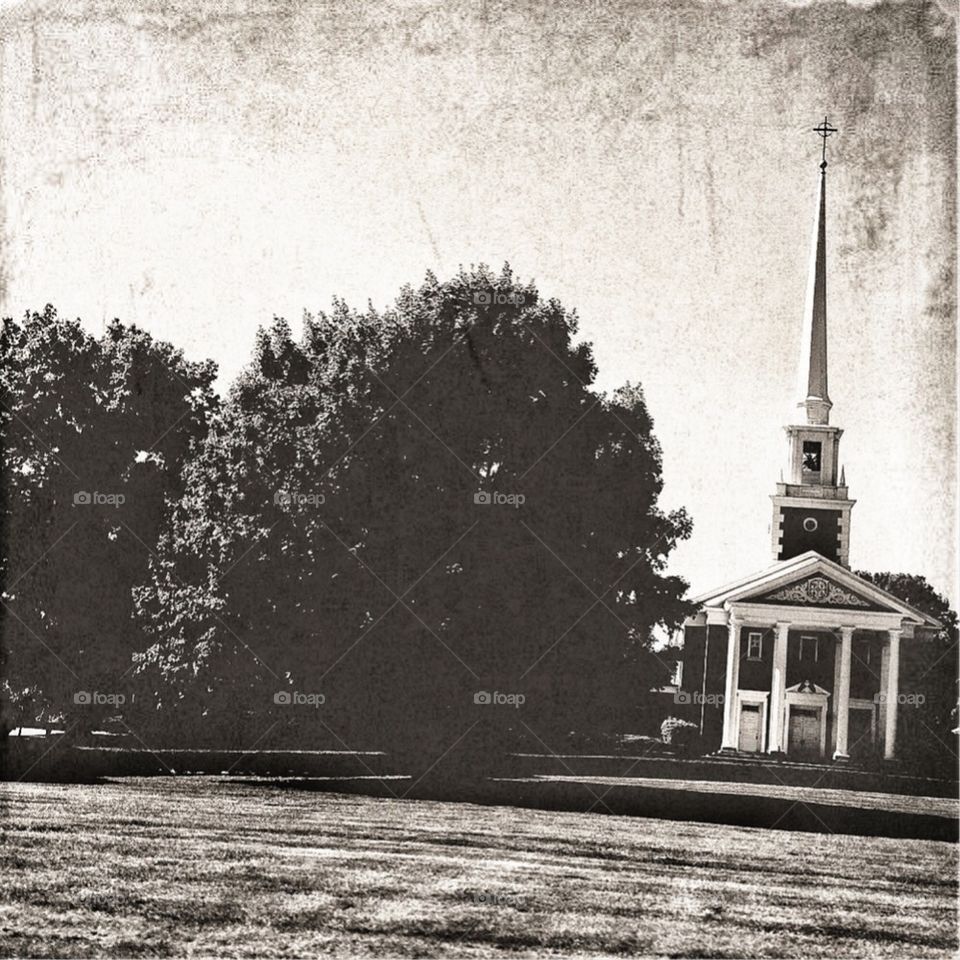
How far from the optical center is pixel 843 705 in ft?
31.8

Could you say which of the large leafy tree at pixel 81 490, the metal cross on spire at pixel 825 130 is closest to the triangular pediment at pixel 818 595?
the metal cross on spire at pixel 825 130

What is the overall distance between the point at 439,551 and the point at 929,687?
3.56m

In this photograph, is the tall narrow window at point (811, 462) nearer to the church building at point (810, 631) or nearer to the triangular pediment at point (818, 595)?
the church building at point (810, 631)

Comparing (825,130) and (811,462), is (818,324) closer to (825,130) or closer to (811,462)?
(811,462)

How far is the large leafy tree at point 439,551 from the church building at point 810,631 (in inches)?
19.8

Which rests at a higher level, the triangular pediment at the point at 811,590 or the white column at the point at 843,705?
the triangular pediment at the point at 811,590

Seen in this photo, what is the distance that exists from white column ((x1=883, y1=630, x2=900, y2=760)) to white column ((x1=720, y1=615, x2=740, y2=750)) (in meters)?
1.00

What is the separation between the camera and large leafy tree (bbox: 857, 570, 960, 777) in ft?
29.6

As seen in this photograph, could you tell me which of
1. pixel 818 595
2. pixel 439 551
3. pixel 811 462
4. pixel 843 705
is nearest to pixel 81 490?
pixel 439 551

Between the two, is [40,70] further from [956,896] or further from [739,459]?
[956,896]

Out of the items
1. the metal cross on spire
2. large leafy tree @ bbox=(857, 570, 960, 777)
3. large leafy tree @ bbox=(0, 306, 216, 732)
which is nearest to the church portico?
large leafy tree @ bbox=(857, 570, 960, 777)

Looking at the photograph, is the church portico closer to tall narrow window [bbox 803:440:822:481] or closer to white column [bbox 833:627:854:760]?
white column [bbox 833:627:854:760]

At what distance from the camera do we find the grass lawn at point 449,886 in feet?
26.5

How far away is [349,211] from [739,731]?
177 inches
